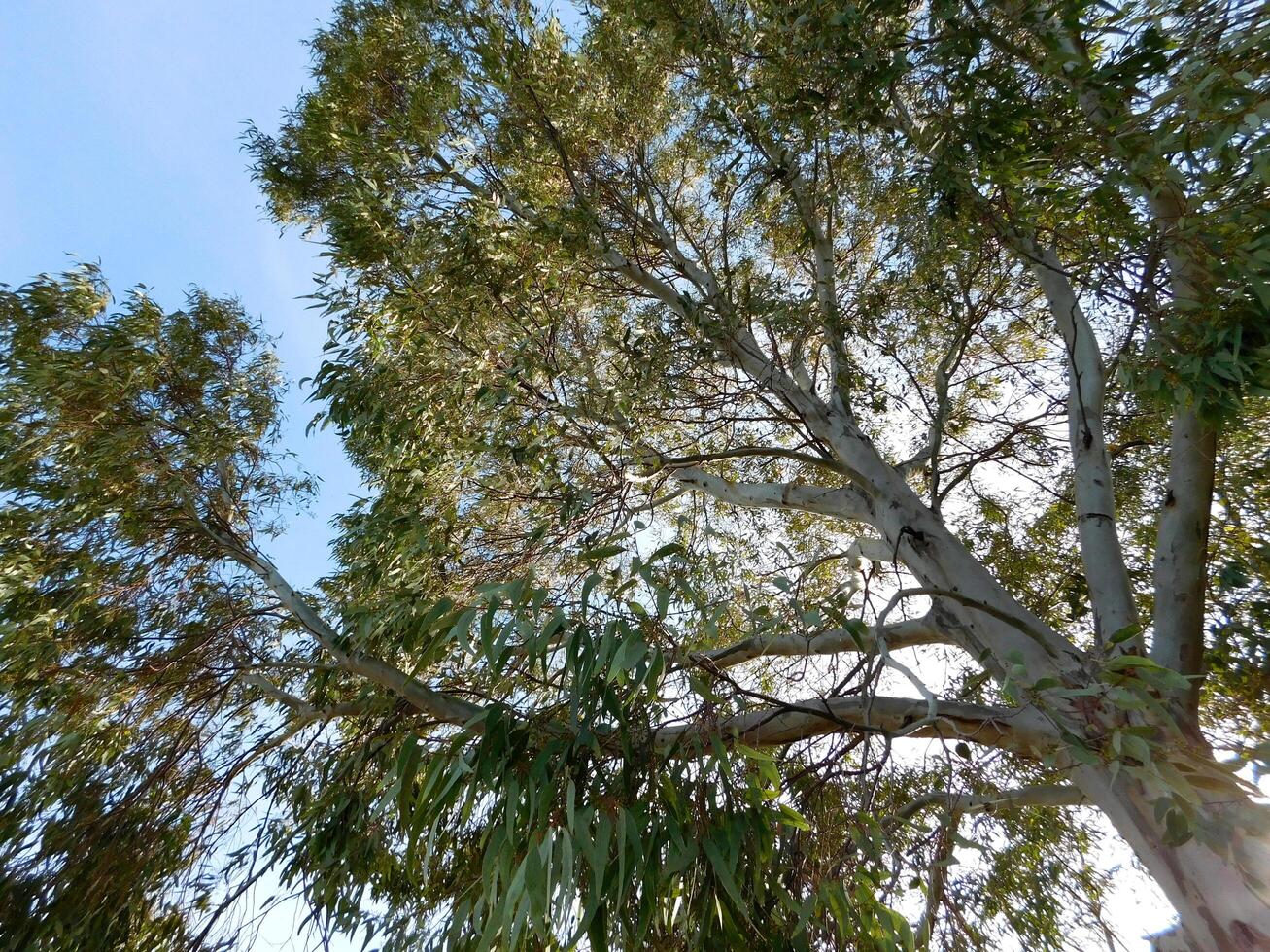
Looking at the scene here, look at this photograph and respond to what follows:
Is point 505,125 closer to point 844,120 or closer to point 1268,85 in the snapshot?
point 844,120

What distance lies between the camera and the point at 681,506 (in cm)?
483

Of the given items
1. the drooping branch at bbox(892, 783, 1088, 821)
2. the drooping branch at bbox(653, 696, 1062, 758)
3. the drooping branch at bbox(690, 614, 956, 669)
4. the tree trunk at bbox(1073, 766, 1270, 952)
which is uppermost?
the drooping branch at bbox(690, 614, 956, 669)

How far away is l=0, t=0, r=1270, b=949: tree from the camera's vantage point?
1854mm

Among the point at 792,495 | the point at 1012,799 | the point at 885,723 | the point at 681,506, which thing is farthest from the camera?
the point at 681,506

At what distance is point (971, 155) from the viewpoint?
2.68 meters

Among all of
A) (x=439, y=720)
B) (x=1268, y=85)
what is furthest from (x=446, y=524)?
(x=1268, y=85)

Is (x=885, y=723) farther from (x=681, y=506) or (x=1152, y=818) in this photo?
(x=681, y=506)

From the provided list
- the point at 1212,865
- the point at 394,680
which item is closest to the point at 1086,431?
the point at 1212,865

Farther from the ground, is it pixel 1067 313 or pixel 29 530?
pixel 1067 313

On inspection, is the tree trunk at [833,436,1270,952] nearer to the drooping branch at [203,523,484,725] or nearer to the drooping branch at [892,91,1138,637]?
the drooping branch at [892,91,1138,637]

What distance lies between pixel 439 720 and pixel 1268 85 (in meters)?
2.67

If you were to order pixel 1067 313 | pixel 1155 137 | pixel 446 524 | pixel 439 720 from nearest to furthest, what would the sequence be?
pixel 1155 137
pixel 439 720
pixel 1067 313
pixel 446 524

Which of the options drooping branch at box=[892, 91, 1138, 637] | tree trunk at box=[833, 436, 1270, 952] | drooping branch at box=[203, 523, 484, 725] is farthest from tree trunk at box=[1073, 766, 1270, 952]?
drooping branch at box=[203, 523, 484, 725]

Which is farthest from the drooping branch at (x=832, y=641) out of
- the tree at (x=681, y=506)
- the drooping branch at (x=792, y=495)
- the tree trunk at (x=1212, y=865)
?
the tree trunk at (x=1212, y=865)
